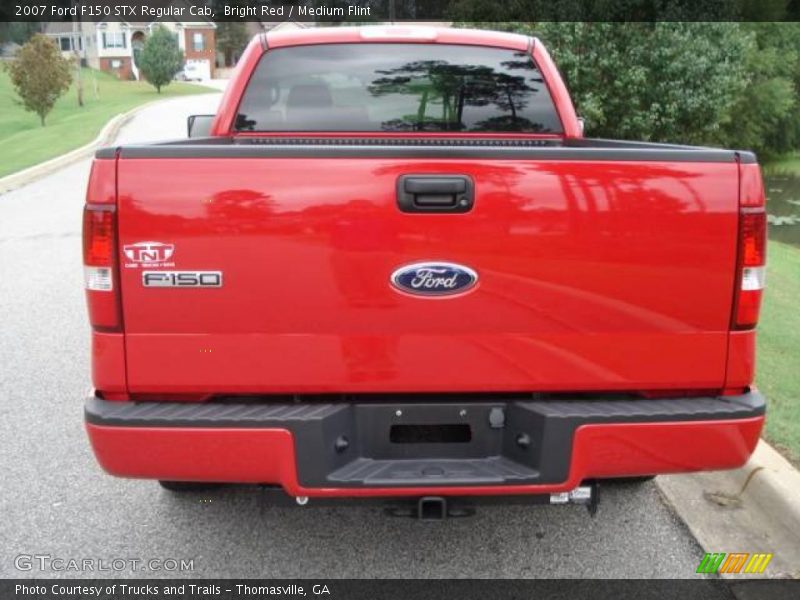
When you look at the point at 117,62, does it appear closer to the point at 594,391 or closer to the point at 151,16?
the point at 151,16

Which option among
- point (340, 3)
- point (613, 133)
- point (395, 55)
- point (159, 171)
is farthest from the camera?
point (340, 3)

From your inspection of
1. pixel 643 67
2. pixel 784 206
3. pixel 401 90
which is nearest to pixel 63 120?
pixel 643 67

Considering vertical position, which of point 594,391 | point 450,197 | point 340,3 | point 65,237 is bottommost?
point 65,237

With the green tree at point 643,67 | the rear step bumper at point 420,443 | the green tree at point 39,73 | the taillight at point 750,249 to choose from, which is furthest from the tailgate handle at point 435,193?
the green tree at point 39,73

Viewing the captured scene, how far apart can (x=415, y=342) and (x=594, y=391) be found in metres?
0.63

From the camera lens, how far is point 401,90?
4379mm

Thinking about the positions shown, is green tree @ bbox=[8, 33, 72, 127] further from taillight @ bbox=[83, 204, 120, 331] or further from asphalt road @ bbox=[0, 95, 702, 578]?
taillight @ bbox=[83, 204, 120, 331]

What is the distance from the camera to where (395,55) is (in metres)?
4.34

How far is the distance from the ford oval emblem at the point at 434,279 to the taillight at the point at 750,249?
859 millimetres

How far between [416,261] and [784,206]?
778 inches

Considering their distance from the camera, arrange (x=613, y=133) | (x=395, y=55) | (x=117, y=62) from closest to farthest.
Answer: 1. (x=395, y=55)
2. (x=613, y=133)
3. (x=117, y=62)

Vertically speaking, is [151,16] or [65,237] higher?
[151,16]

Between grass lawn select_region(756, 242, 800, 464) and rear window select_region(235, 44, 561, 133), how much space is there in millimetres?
1976

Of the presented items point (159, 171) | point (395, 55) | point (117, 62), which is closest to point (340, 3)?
point (395, 55)
